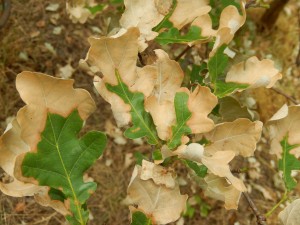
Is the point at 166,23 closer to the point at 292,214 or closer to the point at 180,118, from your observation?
the point at 180,118

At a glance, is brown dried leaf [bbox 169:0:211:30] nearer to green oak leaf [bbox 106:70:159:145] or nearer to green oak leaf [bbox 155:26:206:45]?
green oak leaf [bbox 155:26:206:45]

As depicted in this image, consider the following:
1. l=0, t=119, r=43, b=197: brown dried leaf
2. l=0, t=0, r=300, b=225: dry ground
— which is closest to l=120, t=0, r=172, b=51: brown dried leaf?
l=0, t=119, r=43, b=197: brown dried leaf

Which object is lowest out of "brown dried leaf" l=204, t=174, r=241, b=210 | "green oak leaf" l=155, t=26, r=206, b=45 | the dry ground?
the dry ground

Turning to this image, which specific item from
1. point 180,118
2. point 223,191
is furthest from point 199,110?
point 223,191

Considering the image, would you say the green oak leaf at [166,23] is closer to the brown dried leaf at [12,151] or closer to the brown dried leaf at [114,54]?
the brown dried leaf at [114,54]

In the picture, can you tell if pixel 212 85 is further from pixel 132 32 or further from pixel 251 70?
pixel 132 32

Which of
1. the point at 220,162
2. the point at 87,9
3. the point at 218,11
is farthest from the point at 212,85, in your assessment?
the point at 87,9
